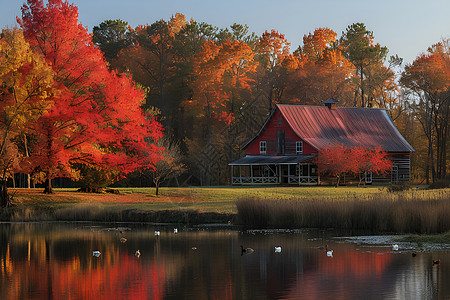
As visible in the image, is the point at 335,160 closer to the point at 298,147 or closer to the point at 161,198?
the point at 298,147

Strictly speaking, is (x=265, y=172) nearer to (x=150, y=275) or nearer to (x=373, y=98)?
(x=373, y=98)

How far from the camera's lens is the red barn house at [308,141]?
69.4m

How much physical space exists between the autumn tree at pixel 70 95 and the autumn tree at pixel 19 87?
1.65 meters

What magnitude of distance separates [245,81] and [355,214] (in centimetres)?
5150

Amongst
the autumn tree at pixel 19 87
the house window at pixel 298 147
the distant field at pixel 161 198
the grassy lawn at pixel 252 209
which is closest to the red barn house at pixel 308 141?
the house window at pixel 298 147

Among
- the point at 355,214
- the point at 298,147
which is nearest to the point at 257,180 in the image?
the point at 298,147

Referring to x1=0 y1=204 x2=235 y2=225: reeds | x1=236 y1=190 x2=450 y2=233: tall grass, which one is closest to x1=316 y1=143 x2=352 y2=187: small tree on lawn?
x1=0 y1=204 x2=235 y2=225: reeds

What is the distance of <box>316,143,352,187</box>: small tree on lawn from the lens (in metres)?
64.4

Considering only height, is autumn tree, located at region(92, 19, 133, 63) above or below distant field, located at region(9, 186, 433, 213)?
above

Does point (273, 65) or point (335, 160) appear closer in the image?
point (335, 160)

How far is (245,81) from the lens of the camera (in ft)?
268

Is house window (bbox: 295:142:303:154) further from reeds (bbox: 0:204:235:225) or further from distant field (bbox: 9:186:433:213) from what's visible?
reeds (bbox: 0:204:235:225)

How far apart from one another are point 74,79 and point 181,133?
40.0m

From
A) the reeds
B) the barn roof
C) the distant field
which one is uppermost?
the barn roof
